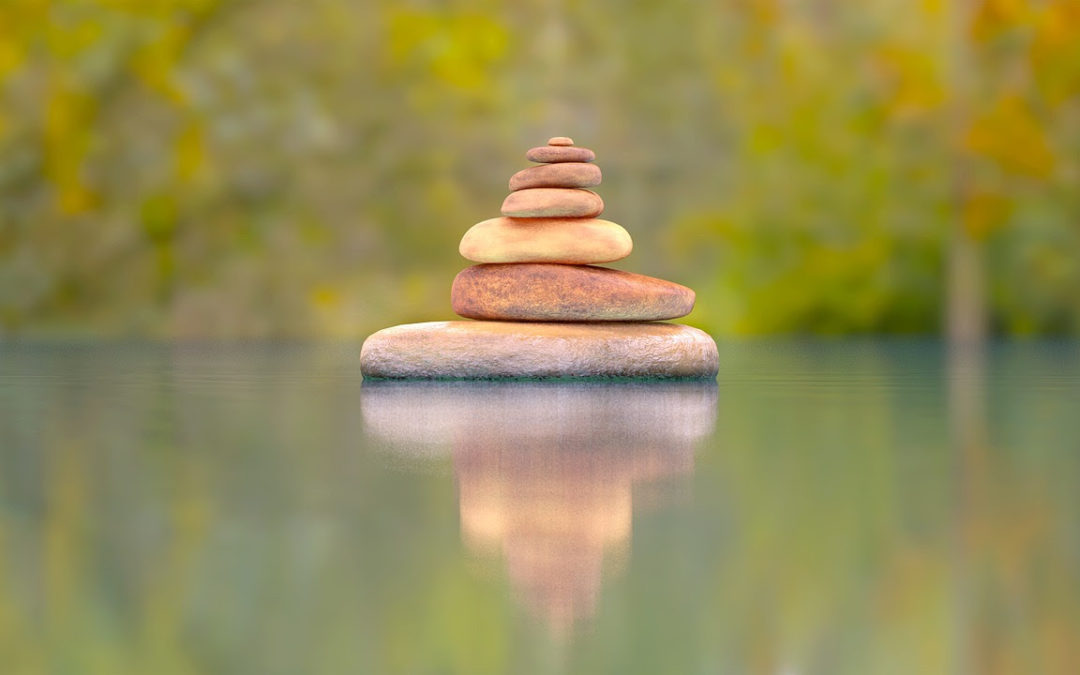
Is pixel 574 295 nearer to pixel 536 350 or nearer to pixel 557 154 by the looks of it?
pixel 536 350

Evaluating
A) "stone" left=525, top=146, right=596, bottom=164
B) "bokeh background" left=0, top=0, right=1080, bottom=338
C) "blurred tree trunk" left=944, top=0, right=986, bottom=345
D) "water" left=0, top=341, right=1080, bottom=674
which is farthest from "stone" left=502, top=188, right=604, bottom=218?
"blurred tree trunk" left=944, top=0, right=986, bottom=345

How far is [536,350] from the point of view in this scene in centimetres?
493

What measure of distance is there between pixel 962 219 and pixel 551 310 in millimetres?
5060

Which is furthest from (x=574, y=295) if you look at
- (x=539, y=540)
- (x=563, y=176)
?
(x=539, y=540)

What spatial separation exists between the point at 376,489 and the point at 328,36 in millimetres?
7912

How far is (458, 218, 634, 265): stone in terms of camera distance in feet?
16.9

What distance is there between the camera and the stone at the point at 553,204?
5129 millimetres

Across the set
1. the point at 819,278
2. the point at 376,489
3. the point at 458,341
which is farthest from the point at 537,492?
the point at 819,278

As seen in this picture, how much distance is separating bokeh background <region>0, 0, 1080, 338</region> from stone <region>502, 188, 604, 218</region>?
431 centimetres

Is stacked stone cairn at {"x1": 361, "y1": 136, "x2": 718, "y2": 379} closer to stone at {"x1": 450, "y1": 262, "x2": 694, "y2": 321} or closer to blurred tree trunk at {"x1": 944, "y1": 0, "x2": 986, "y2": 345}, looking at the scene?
stone at {"x1": 450, "y1": 262, "x2": 694, "y2": 321}

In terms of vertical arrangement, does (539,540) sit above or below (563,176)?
below

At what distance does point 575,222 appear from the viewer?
5246mm

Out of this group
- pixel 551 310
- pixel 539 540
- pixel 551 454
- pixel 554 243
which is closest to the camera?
pixel 539 540

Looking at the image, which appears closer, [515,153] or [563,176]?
[563,176]
